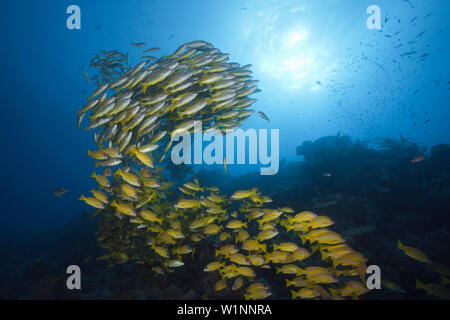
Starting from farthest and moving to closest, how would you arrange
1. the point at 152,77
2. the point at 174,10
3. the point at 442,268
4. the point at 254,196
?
the point at 174,10 → the point at 254,196 → the point at 152,77 → the point at 442,268

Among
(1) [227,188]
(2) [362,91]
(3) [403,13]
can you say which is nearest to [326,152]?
(1) [227,188]

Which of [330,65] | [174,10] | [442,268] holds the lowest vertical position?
[442,268]

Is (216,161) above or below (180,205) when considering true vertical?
above

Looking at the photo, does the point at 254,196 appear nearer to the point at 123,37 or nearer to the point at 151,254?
the point at 151,254

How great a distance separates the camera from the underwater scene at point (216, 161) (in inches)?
164

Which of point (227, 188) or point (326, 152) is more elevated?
point (326, 152)

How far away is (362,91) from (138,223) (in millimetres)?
76573

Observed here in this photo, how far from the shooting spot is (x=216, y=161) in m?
8.93

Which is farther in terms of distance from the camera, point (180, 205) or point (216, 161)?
point (216, 161)

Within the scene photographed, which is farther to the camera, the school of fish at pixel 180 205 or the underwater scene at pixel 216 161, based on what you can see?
the underwater scene at pixel 216 161

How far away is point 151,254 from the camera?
5.30 metres

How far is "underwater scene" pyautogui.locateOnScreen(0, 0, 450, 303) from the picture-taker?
4176 mm

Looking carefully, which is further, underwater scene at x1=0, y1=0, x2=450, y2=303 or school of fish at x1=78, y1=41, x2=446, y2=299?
underwater scene at x1=0, y1=0, x2=450, y2=303
